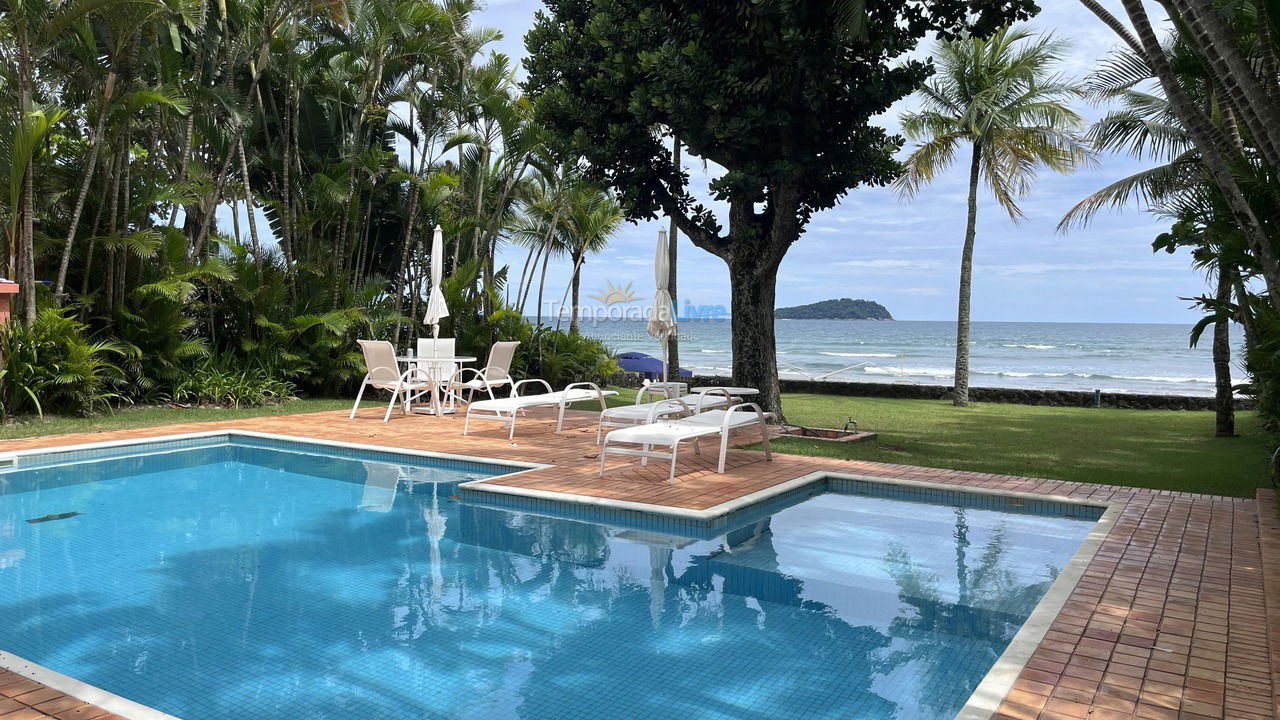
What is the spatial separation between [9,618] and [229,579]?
101 cm

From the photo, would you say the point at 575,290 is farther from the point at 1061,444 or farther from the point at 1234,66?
the point at 1234,66

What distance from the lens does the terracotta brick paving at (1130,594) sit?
10.1 ft

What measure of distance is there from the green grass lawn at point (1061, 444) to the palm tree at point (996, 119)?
251 centimetres

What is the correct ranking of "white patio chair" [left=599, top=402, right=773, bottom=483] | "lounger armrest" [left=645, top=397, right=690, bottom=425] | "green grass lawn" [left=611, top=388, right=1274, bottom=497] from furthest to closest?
"lounger armrest" [left=645, top=397, right=690, bottom=425], "green grass lawn" [left=611, top=388, right=1274, bottom=497], "white patio chair" [left=599, top=402, right=773, bottom=483]

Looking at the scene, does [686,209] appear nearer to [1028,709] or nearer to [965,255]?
[965,255]

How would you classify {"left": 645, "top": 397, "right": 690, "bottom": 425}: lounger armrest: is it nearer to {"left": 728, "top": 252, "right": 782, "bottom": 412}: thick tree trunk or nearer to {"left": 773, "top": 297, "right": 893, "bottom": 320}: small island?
{"left": 728, "top": 252, "right": 782, "bottom": 412}: thick tree trunk

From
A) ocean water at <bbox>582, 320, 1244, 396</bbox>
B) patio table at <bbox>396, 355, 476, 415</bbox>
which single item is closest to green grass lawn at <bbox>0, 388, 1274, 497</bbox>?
patio table at <bbox>396, 355, 476, 415</bbox>

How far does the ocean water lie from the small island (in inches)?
A: 40.8

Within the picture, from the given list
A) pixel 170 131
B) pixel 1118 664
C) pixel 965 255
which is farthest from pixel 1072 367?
pixel 1118 664

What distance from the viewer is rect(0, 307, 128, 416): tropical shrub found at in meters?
10.1

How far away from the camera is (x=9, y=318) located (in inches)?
396

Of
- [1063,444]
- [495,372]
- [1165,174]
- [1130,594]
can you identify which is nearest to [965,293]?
[1165,174]

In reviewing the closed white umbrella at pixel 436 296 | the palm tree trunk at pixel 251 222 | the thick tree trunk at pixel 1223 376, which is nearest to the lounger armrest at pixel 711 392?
the closed white umbrella at pixel 436 296

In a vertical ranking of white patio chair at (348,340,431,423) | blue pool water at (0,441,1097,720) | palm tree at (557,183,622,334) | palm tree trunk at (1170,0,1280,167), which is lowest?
blue pool water at (0,441,1097,720)
